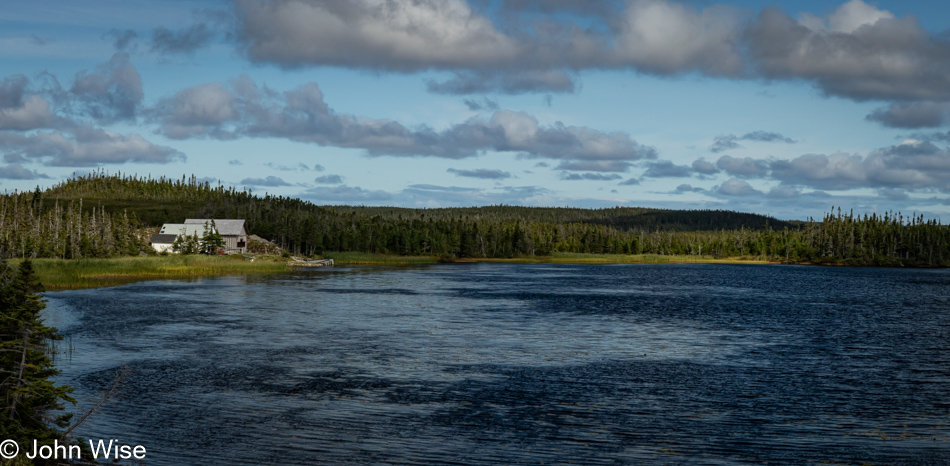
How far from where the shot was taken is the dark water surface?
22.8m

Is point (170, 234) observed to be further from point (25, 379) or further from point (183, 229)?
point (25, 379)

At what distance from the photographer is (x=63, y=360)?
120 feet

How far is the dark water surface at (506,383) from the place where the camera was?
2278 cm

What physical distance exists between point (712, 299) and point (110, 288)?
2815 inches

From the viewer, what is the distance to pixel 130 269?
102312mm

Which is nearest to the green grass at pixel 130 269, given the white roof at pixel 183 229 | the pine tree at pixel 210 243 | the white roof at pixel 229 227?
the pine tree at pixel 210 243

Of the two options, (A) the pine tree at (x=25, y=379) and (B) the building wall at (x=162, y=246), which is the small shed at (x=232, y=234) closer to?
(B) the building wall at (x=162, y=246)

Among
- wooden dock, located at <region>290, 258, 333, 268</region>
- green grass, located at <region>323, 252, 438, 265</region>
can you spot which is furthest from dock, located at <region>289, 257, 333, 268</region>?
green grass, located at <region>323, 252, 438, 265</region>

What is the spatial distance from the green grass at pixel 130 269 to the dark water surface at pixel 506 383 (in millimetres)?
21468

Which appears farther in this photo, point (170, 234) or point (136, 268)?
point (170, 234)

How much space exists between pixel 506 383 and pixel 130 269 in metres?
85.7

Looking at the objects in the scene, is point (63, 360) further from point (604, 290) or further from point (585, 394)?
point (604, 290)

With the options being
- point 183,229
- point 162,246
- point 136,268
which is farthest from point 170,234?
point 136,268

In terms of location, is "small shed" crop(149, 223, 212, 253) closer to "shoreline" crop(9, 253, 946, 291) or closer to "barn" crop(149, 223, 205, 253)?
"barn" crop(149, 223, 205, 253)
